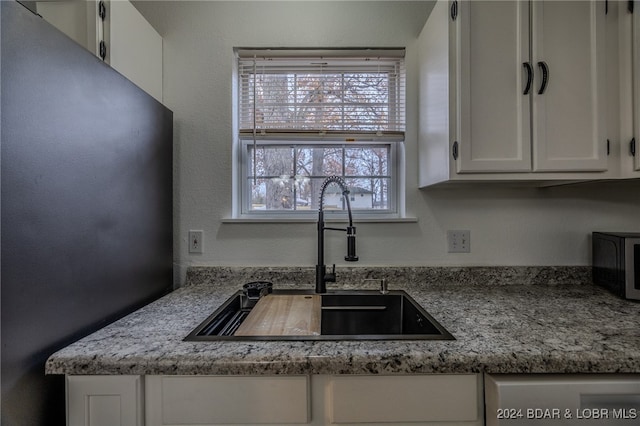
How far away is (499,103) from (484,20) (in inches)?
12.7

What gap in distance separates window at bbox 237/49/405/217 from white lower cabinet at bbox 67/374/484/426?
→ 94 cm

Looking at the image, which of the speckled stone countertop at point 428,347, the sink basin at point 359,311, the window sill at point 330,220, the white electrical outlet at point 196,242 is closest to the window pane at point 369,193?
the window sill at point 330,220

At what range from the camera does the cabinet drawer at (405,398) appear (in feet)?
2.44

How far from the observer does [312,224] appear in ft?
4.94

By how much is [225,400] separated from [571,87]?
1.62 meters

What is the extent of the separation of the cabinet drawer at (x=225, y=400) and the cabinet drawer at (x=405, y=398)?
105 mm

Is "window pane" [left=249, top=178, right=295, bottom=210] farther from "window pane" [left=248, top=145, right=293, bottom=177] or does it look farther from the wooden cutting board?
the wooden cutting board

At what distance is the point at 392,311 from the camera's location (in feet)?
4.31

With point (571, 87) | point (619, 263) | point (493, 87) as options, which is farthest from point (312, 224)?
point (619, 263)

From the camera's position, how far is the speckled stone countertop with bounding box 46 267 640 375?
2.37 ft

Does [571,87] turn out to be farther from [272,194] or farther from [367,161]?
[272,194]

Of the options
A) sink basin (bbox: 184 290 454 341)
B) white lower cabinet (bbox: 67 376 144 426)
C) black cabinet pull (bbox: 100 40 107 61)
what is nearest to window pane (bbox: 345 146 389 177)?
sink basin (bbox: 184 290 454 341)

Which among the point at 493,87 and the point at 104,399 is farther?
the point at 493,87

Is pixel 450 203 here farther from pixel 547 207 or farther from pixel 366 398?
pixel 366 398
